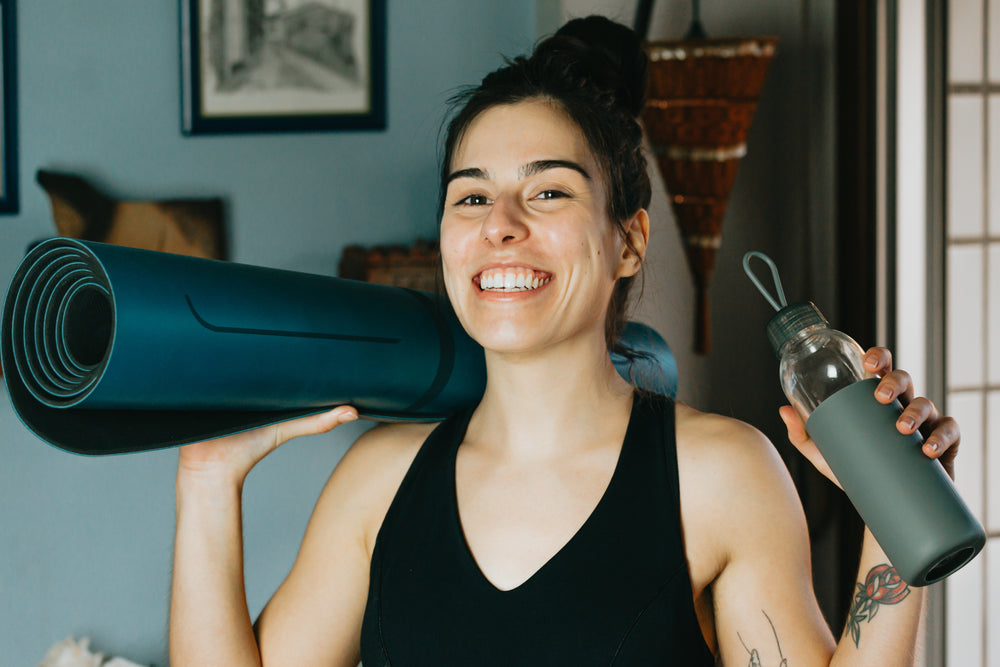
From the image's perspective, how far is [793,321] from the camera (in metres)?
0.90

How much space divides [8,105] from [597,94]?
1.40m

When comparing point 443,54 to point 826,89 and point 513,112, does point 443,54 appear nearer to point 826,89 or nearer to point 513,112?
point 826,89

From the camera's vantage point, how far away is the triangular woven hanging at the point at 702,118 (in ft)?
5.59

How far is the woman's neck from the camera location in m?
1.17

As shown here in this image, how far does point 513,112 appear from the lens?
1.15 metres

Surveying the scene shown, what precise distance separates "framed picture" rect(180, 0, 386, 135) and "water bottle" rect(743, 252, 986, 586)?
1.38 meters

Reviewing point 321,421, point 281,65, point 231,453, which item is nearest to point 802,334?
point 321,421

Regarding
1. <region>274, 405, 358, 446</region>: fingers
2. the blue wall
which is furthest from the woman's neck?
the blue wall

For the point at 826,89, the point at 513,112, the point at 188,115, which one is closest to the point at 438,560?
the point at 513,112

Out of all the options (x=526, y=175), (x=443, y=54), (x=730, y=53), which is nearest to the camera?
(x=526, y=175)

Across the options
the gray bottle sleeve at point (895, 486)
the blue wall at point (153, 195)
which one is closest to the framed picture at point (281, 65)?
the blue wall at point (153, 195)

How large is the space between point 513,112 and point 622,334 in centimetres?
40

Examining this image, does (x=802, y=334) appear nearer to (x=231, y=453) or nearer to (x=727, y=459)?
(x=727, y=459)

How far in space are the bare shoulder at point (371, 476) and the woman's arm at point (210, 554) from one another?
0.12 meters
